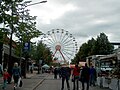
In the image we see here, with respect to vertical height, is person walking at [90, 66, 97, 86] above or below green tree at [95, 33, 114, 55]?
below

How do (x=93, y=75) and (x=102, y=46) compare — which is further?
(x=102, y=46)

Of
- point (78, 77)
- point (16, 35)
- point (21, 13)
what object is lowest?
point (78, 77)

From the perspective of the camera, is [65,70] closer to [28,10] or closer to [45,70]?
[28,10]

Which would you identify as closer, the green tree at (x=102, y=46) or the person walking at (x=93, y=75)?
the person walking at (x=93, y=75)

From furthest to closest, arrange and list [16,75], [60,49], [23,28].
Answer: [60,49], [23,28], [16,75]

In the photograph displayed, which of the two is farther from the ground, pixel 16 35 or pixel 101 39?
pixel 101 39

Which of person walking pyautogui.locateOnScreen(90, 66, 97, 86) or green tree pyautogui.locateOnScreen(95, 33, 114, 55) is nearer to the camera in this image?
person walking pyautogui.locateOnScreen(90, 66, 97, 86)

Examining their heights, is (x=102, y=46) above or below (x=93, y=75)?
above

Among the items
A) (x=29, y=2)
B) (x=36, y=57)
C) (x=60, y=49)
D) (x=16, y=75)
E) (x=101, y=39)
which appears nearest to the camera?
(x=16, y=75)

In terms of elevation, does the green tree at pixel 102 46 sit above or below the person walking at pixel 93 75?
above

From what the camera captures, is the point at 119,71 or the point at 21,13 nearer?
the point at 119,71

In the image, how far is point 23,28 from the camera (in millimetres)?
31203

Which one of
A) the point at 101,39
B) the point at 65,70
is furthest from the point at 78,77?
the point at 101,39

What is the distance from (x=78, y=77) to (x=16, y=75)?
404cm
